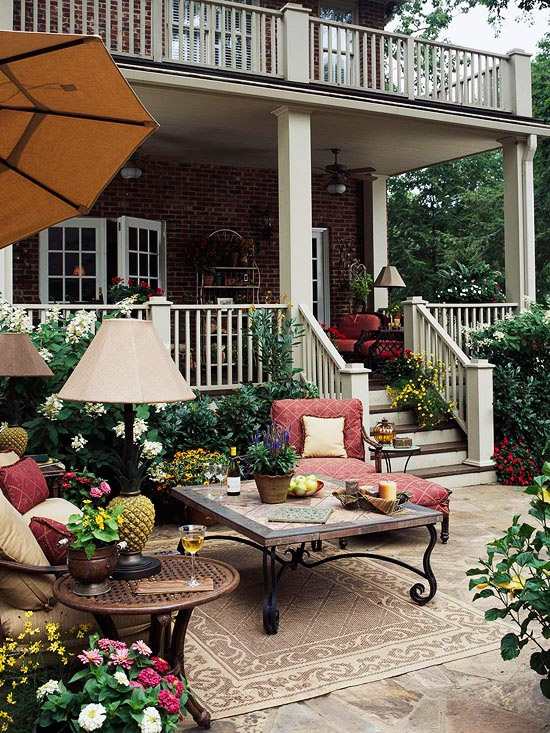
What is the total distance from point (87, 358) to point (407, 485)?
3467 mm

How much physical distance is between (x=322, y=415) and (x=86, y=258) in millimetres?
4959

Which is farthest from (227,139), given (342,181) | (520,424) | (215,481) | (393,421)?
(215,481)

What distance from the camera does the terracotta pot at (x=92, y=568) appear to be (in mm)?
3073

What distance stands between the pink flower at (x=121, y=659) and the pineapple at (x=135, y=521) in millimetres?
569

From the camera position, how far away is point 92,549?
3049 mm

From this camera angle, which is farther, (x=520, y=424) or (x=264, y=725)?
(x=520, y=424)

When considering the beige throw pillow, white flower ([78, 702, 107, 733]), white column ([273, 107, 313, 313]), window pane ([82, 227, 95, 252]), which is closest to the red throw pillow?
white flower ([78, 702, 107, 733])

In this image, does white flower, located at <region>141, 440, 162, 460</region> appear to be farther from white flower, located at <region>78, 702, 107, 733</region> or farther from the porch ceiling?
the porch ceiling

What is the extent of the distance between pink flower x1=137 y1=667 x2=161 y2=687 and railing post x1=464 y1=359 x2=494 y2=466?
6.37 m

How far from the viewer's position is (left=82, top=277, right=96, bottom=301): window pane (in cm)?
1041

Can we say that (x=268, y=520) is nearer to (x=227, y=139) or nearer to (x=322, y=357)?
(x=322, y=357)

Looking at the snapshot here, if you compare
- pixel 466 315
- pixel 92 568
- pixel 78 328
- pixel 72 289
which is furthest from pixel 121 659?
pixel 72 289

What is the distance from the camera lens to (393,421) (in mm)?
9133

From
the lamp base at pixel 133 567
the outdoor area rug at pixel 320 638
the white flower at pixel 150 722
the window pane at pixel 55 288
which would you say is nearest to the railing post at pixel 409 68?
the window pane at pixel 55 288
